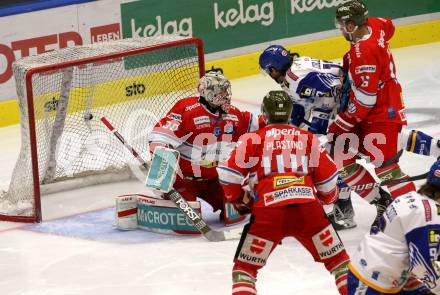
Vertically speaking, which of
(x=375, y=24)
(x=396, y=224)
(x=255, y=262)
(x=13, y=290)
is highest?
(x=375, y=24)

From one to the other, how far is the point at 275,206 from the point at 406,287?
2.36ft

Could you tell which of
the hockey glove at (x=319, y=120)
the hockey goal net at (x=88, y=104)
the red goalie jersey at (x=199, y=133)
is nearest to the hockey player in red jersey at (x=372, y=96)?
the hockey glove at (x=319, y=120)

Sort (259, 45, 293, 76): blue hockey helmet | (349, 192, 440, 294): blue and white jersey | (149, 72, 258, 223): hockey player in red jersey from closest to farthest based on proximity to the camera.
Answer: (349, 192, 440, 294): blue and white jersey
(259, 45, 293, 76): blue hockey helmet
(149, 72, 258, 223): hockey player in red jersey

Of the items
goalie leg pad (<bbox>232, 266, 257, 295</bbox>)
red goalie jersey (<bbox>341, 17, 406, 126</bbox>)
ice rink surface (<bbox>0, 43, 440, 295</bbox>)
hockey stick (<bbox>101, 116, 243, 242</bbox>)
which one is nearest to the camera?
goalie leg pad (<bbox>232, 266, 257, 295</bbox>)

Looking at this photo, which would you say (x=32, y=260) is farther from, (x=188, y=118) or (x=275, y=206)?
(x=275, y=206)

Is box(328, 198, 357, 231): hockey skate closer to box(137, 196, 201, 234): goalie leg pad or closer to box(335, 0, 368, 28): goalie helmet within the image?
box(137, 196, 201, 234): goalie leg pad

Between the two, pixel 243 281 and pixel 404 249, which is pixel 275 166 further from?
pixel 404 249

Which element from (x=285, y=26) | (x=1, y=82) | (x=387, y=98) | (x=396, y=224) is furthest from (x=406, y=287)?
(x=285, y=26)

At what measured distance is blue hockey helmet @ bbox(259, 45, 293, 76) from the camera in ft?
21.6

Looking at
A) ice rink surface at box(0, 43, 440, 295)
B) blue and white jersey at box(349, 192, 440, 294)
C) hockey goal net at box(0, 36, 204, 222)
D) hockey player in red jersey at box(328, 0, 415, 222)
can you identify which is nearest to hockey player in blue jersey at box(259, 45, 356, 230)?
hockey player in red jersey at box(328, 0, 415, 222)

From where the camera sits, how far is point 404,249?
4.37 m

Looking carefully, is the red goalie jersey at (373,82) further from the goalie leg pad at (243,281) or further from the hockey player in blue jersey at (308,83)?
the goalie leg pad at (243,281)

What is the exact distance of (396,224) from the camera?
4.33 meters

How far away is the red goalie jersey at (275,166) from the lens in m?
5.02
